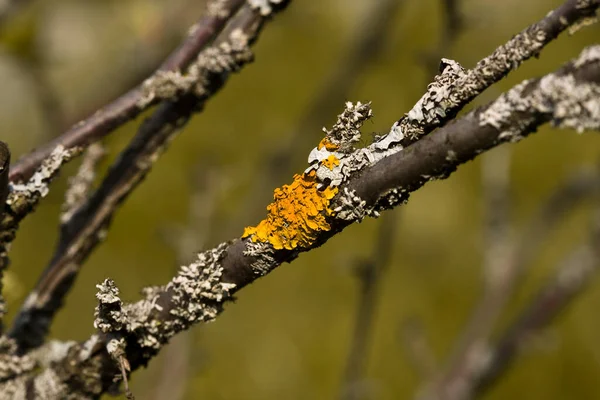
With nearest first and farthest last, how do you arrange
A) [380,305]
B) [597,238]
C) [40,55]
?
[597,238] → [40,55] → [380,305]

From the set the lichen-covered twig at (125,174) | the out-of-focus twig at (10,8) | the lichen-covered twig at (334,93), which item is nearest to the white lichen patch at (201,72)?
the lichen-covered twig at (125,174)

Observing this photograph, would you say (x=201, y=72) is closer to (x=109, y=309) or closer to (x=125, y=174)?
(x=125, y=174)

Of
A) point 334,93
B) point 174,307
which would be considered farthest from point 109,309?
point 334,93

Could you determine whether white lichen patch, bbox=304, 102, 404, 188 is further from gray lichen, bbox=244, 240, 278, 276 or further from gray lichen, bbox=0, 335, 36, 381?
gray lichen, bbox=0, 335, 36, 381

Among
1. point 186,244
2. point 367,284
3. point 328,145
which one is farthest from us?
point 186,244

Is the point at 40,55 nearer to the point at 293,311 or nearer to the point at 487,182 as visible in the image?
the point at 487,182

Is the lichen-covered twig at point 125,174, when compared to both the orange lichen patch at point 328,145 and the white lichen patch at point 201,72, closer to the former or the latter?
the white lichen patch at point 201,72

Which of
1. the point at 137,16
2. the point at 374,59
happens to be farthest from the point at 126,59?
the point at 374,59
